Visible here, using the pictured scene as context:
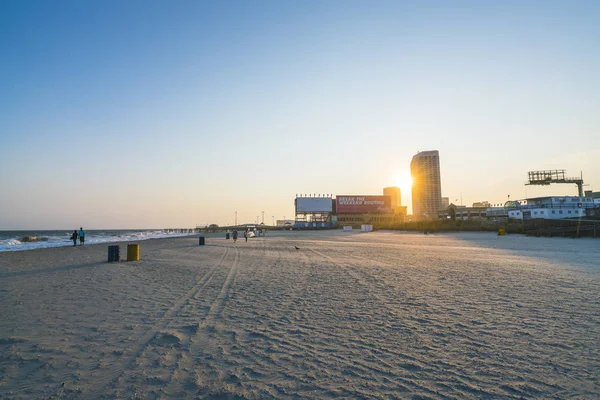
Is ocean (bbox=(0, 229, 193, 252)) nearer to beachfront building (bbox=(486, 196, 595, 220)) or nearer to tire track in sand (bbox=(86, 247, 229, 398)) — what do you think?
tire track in sand (bbox=(86, 247, 229, 398))

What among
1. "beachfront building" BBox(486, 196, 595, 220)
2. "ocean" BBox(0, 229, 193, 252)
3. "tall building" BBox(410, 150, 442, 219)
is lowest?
"ocean" BBox(0, 229, 193, 252)

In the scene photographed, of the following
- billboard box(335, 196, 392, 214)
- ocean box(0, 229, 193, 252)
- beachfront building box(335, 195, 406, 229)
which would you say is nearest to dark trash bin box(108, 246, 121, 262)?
ocean box(0, 229, 193, 252)

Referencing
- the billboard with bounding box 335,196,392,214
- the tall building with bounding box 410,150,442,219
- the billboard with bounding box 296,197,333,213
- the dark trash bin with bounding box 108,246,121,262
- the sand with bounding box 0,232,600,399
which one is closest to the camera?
the sand with bounding box 0,232,600,399

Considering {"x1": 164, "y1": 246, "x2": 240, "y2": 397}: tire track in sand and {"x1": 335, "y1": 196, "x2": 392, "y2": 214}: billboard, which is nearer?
{"x1": 164, "y1": 246, "x2": 240, "y2": 397}: tire track in sand

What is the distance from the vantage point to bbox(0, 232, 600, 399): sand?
11.4 ft

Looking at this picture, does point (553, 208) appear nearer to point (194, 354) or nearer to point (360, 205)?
point (360, 205)

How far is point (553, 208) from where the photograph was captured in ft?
169

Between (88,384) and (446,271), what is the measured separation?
11098mm

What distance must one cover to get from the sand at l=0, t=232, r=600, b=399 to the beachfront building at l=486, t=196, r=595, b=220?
52.3 m

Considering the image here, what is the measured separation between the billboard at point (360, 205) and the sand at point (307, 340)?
328 ft

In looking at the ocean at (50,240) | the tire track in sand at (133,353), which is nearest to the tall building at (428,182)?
the ocean at (50,240)

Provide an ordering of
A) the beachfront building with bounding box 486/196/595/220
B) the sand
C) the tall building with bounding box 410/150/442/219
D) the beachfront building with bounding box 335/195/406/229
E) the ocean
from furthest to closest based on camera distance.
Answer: the tall building with bounding box 410/150/442/219
the beachfront building with bounding box 335/195/406/229
the beachfront building with bounding box 486/196/595/220
the ocean
the sand

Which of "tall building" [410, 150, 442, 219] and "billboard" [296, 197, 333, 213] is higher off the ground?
"tall building" [410, 150, 442, 219]

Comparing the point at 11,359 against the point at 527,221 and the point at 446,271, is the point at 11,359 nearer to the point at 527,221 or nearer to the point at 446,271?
the point at 446,271
